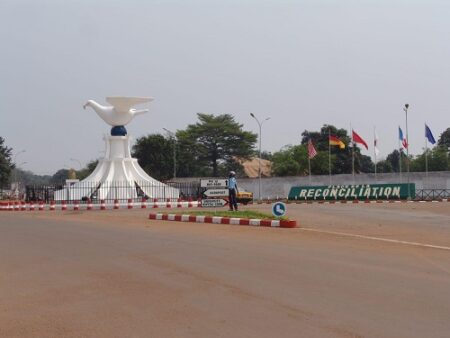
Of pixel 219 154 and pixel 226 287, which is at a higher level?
pixel 219 154

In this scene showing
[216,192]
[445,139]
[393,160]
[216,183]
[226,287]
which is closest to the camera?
[226,287]

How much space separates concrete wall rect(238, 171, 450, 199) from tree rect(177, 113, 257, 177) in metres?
10.5

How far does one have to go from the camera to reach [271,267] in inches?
398

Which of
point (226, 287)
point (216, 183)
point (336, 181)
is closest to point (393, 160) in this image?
point (336, 181)

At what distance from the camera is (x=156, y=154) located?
80688 millimetres

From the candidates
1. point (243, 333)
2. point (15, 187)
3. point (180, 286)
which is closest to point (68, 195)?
point (180, 286)

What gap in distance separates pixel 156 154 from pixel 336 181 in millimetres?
28358

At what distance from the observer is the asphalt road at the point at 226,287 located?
6191 millimetres

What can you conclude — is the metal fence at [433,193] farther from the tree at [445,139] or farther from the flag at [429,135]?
the tree at [445,139]

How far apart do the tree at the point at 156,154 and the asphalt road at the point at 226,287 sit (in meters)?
65.3

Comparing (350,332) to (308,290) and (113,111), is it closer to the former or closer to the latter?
(308,290)

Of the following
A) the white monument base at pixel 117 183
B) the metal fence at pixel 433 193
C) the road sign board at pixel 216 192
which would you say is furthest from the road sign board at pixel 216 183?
the metal fence at pixel 433 193

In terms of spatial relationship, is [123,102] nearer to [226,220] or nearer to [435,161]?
[226,220]

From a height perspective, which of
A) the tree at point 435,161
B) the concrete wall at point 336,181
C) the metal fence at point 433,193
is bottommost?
the metal fence at point 433,193
